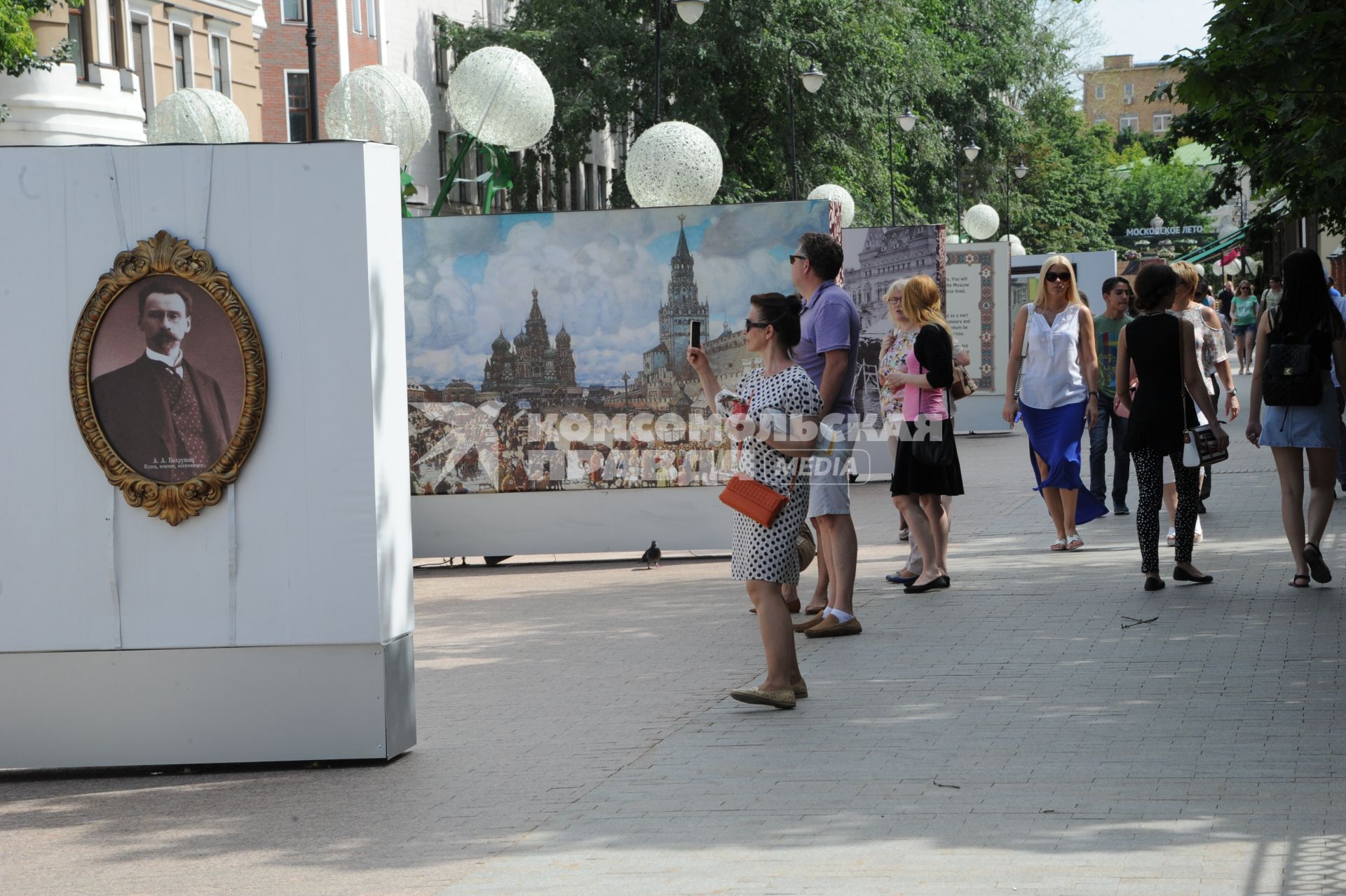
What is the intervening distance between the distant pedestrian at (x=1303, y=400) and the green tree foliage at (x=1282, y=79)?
3.82 ft

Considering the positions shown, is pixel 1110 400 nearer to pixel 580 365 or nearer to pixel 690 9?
pixel 580 365

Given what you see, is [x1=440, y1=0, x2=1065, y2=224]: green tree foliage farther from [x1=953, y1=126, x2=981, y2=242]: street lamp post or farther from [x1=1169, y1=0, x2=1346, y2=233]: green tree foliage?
[x1=1169, y1=0, x2=1346, y2=233]: green tree foliage

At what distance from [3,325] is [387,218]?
151 centimetres

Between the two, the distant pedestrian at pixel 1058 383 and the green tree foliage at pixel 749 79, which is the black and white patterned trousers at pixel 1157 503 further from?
the green tree foliage at pixel 749 79

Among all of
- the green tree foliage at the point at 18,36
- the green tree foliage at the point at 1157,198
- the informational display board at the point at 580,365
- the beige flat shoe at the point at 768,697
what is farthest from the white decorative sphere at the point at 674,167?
the green tree foliage at the point at 1157,198

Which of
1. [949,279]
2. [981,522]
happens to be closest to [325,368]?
[981,522]

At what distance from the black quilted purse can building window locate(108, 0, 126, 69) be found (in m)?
27.3

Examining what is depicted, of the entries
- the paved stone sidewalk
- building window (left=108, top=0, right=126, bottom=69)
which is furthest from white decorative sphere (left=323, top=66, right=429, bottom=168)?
building window (left=108, top=0, right=126, bottom=69)

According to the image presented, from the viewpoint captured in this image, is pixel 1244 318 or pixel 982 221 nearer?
pixel 1244 318

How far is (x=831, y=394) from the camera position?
8523mm

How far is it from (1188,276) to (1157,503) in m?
3.18

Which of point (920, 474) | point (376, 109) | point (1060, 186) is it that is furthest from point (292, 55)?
point (920, 474)

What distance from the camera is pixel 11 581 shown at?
6691 millimetres

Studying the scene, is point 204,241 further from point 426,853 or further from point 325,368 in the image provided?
point 426,853
